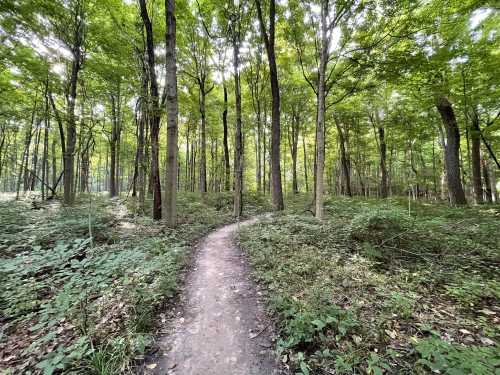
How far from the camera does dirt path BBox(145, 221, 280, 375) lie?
Answer: 242 centimetres

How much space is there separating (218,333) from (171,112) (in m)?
6.56

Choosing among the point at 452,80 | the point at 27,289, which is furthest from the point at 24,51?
the point at 452,80

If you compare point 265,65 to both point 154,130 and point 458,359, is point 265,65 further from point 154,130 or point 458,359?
point 458,359

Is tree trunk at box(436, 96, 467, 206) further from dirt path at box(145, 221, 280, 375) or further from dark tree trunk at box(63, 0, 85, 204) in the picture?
dark tree trunk at box(63, 0, 85, 204)

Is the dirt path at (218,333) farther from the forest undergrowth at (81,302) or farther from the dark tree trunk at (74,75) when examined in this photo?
the dark tree trunk at (74,75)

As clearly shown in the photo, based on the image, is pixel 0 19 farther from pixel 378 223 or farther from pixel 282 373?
pixel 378 223

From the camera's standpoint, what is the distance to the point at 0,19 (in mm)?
8258

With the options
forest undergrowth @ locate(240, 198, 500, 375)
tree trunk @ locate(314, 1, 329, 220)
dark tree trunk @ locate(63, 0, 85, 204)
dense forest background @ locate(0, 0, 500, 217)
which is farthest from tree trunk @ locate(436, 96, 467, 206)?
dark tree trunk @ locate(63, 0, 85, 204)

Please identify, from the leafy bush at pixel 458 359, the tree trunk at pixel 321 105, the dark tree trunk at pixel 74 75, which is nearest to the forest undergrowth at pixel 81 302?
the leafy bush at pixel 458 359

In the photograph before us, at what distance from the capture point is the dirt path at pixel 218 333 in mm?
2424

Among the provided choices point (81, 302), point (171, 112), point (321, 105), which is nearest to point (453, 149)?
point (321, 105)

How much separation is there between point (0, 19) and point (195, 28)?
28.5 ft

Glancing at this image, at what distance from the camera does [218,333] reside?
2949 millimetres

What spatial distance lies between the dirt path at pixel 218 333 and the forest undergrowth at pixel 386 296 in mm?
294
